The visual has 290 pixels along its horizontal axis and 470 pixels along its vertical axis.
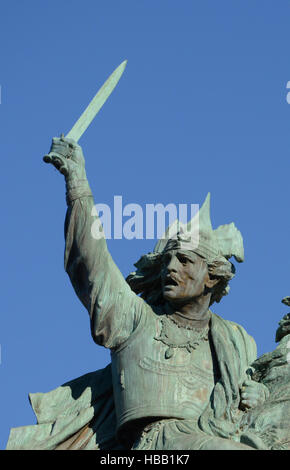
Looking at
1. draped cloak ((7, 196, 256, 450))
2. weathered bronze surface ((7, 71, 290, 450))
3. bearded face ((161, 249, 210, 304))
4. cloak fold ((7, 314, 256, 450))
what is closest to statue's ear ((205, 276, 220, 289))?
weathered bronze surface ((7, 71, 290, 450))

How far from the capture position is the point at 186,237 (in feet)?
89.2

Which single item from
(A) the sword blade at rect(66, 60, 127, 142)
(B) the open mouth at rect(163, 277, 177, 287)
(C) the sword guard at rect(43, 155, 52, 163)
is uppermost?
(A) the sword blade at rect(66, 60, 127, 142)

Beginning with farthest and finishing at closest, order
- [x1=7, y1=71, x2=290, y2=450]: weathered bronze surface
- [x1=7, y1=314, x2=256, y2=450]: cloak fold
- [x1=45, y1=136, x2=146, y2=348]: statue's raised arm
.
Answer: [x1=45, y1=136, x2=146, y2=348]: statue's raised arm → [x1=7, y1=314, x2=256, y2=450]: cloak fold → [x1=7, y1=71, x2=290, y2=450]: weathered bronze surface

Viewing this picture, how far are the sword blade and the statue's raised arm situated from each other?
177 mm

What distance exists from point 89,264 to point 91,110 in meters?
1.82

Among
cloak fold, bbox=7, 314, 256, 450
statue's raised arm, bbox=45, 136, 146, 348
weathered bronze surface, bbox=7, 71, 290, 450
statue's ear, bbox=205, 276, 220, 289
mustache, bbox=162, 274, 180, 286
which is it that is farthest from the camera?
statue's ear, bbox=205, 276, 220, 289

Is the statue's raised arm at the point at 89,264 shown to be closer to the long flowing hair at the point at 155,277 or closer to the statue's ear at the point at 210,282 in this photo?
the long flowing hair at the point at 155,277

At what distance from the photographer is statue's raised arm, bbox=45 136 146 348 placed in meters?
26.8

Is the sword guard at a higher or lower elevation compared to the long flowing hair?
higher

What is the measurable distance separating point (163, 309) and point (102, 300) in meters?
0.94

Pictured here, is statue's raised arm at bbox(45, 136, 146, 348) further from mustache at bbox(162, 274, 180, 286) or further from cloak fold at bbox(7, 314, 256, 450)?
cloak fold at bbox(7, 314, 256, 450)
